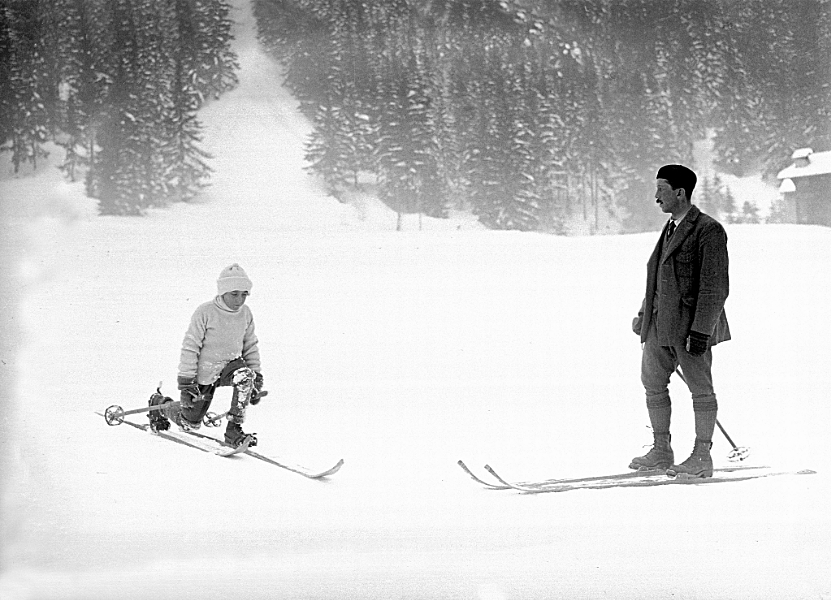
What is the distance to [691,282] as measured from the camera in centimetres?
220

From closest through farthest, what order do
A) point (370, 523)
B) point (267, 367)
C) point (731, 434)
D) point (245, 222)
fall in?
point (370, 523)
point (731, 434)
point (267, 367)
point (245, 222)

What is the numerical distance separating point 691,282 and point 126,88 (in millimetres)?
3072

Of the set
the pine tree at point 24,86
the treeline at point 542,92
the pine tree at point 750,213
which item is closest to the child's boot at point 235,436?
the pine tree at point 24,86

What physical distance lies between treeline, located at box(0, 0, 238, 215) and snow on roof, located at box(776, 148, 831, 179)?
9.23 ft

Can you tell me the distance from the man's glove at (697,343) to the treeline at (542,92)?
2360 millimetres

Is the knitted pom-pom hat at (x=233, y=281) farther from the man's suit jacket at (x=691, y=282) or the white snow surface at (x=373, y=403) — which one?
the man's suit jacket at (x=691, y=282)

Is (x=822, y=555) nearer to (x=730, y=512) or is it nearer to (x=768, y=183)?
(x=730, y=512)

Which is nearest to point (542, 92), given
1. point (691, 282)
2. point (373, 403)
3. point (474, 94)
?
point (474, 94)

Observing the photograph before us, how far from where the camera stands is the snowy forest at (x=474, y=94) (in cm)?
421

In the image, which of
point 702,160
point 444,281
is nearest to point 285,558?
point 444,281

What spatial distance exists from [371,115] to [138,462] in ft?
8.69

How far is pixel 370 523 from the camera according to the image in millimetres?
2074

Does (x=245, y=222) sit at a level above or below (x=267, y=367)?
above

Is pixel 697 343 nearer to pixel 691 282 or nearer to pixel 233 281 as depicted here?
pixel 691 282
